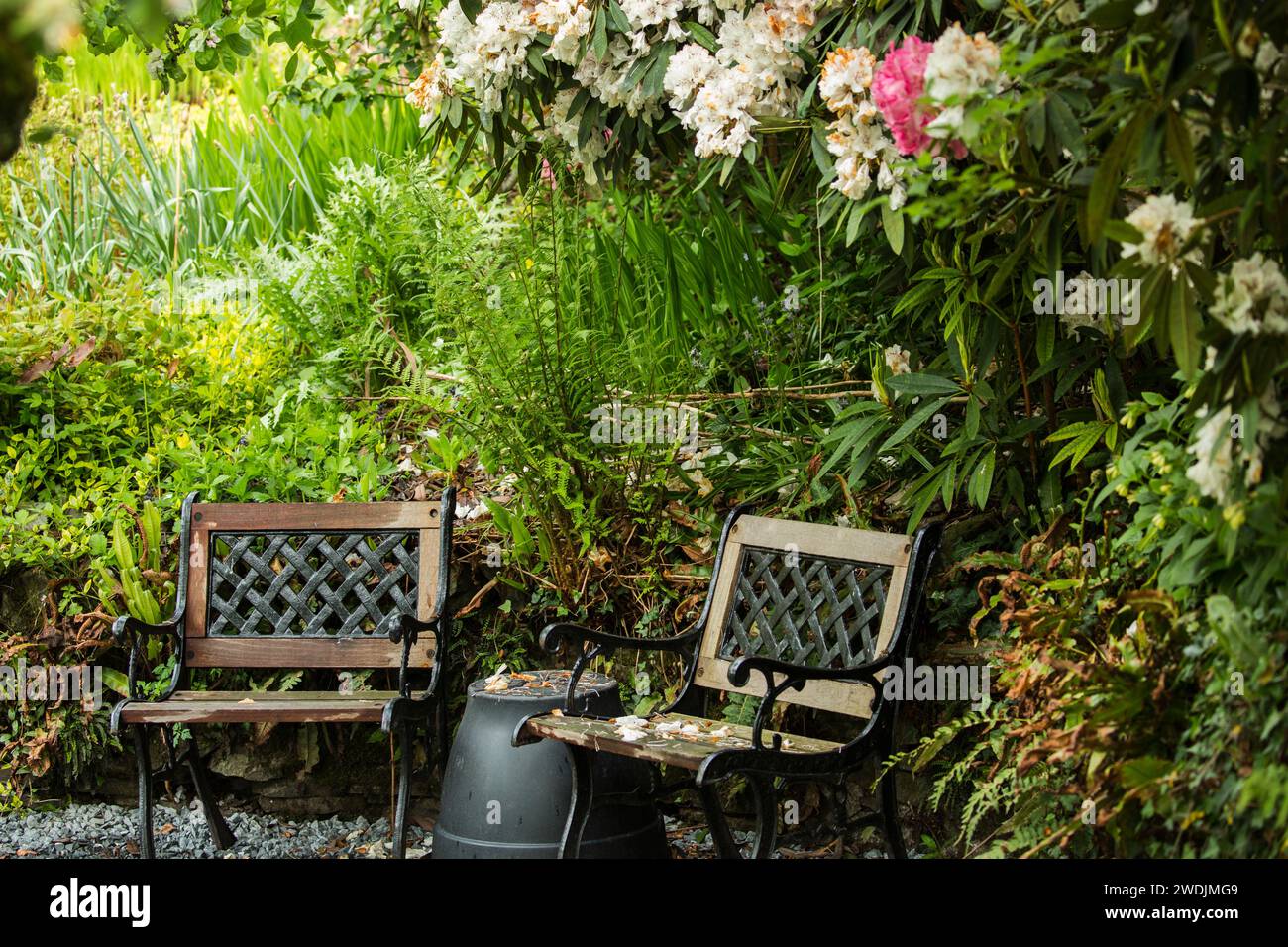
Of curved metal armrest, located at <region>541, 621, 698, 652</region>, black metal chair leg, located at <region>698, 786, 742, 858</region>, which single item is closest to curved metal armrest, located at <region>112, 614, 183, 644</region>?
curved metal armrest, located at <region>541, 621, 698, 652</region>

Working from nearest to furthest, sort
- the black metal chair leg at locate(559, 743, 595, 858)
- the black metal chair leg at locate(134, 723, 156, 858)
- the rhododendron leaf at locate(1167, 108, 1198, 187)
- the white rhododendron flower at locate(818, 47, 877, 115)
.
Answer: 1. the rhododendron leaf at locate(1167, 108, 1198, 187)
2. the white rhododendron flower at locate(818, 47, 877, 115)
3. the black metal chair leg at locate(559, 743, 595, 858)
4. the black metal chair leg at locate(134, 723, 156, 858)

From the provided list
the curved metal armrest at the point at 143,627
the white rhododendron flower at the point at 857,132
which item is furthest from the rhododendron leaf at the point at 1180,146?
the curved metal armrest at the point at 143,627

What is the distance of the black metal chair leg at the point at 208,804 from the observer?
3.87m

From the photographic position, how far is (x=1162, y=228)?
215cm

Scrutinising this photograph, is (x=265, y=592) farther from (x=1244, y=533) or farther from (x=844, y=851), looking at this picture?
(x=1244, y=533)

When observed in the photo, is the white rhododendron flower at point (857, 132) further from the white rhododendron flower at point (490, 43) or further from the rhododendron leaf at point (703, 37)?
the white rhododendron flower at point (490, 43)

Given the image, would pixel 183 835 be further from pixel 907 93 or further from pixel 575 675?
pixel 907 93

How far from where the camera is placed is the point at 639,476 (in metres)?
3.92

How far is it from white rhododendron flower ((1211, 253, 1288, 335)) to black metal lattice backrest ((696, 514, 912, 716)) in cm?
121

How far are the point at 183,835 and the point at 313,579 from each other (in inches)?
36.7

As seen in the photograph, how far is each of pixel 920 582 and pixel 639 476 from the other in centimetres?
108

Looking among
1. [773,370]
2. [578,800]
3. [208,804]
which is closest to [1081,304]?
[773,370]

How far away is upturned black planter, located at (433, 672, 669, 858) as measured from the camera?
319cm

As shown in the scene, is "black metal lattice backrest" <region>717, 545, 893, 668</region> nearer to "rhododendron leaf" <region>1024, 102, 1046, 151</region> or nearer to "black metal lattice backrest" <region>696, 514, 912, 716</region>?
"black metal lattice backrest" <region>696, 514, 912, 716</region>
